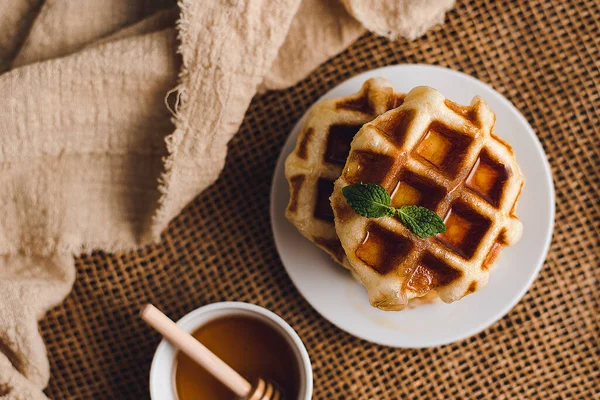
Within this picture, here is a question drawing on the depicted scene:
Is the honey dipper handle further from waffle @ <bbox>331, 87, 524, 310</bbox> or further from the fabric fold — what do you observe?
waffle @ <bbox>331, 87, 524, 310</bbox>

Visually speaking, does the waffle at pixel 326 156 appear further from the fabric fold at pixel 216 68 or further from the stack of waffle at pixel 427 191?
the fabric fold at pixel 216 68

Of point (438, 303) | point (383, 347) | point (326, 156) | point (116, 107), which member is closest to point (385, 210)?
point (326, 156)

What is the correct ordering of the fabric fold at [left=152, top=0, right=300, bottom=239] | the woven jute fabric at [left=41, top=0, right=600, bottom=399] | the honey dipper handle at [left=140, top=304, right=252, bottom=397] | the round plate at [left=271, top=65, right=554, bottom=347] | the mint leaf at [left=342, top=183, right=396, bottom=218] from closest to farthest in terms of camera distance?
the mint leaf at [left=342, top=183, right=396, bottom=218]
the honey dipper handle at [left=140, top=304, right=252, bottom=397]
the fabric fold at [left=152, top=0, right=300, bottom=239]
the round plate at [left=271, top=65, right=554, bottom=347]
the woven jute fabric at [left=41, top=0, right=600, bottom=399]

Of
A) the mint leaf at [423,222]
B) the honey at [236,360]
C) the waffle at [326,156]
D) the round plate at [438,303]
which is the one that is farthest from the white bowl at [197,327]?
the mint leaf at [423,222]

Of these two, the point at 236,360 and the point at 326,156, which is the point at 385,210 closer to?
the point at 326,156

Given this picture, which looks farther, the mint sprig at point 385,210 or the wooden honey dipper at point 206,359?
the wooden honey dipper at point 206,359

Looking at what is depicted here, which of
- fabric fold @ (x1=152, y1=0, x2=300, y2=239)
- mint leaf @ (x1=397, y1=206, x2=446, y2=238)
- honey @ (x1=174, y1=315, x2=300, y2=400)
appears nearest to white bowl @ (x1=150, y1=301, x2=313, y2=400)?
honey @ (x1=174, y1=315, x2=300, y2=400)

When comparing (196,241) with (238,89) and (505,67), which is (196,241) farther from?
(505,67)

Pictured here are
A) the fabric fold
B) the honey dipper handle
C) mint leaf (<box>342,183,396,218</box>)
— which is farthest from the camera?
the fabric fold
